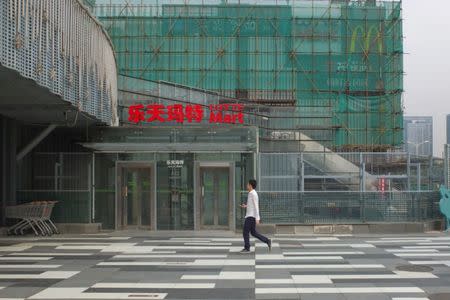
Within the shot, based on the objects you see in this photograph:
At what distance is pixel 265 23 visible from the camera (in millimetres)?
51969

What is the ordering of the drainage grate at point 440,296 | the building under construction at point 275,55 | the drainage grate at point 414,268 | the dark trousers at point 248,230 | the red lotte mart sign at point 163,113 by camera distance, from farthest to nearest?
the building under construction at point 275,55 → the red lotte mart sign at point 163,113 → the dark trousers at point 248,230 → the drainage grate at point 414,268 → the drainage grate at point 440,296

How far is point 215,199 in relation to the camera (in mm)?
21328

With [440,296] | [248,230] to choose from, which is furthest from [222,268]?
[440,296]

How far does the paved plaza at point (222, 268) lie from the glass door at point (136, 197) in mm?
2592

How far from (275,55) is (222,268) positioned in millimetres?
40457

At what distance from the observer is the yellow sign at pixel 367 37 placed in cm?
5247

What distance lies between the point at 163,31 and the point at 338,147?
57.4ft

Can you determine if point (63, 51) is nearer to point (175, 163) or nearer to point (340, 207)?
point (175, 163)

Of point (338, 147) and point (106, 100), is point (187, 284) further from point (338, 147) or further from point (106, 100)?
point (338, 147)

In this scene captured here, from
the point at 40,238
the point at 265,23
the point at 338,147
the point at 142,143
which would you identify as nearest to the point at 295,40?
the point at 265,23

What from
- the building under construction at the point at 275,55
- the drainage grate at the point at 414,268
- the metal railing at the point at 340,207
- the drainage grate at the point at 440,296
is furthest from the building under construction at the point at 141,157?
the building under construction at the point at 275,55

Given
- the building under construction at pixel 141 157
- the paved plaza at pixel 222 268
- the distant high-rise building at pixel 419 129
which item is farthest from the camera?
the distant high-rise building at pixel 419 129

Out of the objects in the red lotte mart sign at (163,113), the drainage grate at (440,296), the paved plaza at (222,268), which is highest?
the red lotte mart sign at (163,113)

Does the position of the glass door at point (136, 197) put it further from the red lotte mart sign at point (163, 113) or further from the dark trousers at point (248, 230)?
the dark trousers at point (248, 230)
